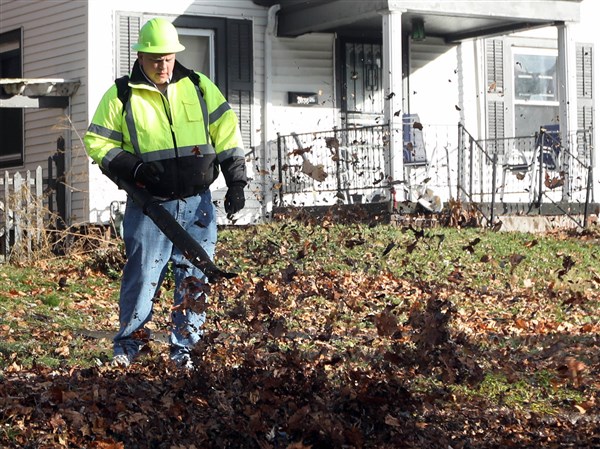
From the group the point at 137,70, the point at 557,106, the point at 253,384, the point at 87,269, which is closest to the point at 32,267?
the point at 87,269

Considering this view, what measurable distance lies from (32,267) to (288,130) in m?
5.27

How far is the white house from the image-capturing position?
54.3 ft

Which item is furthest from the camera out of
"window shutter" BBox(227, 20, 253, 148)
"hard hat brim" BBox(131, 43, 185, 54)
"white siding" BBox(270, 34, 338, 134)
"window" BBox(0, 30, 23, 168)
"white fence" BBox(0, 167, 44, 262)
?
"window" BBox(0, 30, 23, 168)

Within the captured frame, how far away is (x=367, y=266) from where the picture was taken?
12898 millimetres

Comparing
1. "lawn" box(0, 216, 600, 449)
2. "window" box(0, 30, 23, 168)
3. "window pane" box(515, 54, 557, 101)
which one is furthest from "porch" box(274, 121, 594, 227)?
"lawn" box(0, 216, 600, 449)

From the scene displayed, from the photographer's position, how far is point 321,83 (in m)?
18.1

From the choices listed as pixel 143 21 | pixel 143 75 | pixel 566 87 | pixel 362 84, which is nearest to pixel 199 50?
pixel 143 21

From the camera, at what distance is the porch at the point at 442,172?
54.3ft

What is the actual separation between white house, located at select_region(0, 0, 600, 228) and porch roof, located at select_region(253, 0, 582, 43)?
0.02 meters

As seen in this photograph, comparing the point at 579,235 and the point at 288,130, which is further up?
the point at 288,130

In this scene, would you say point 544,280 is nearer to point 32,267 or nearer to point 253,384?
point 32,267

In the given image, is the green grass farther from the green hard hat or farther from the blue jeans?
the green hard hat

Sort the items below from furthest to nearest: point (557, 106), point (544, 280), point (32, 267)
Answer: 1. point (557, 106)
2. point (32, 267)
3. point (544, 280)

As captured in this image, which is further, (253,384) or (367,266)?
(367,266)
